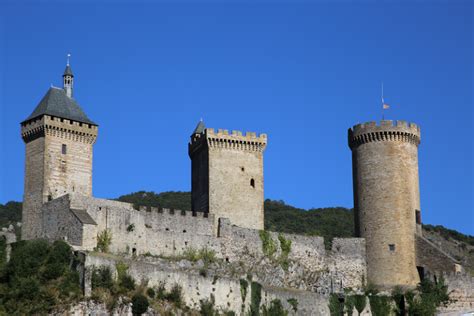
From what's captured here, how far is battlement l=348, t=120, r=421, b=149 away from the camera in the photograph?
58781mm

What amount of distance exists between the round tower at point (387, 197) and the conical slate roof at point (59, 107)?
14.3 metres

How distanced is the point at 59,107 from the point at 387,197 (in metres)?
17.0

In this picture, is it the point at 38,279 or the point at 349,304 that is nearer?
the point at 38,279

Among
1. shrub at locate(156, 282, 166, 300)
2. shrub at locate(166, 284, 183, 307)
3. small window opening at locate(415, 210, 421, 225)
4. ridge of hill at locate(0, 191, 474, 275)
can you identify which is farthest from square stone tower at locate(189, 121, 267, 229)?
ridge of hill at locate(0, 191, 474, 275)

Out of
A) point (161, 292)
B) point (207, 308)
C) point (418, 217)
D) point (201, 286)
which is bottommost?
point (207, 308)

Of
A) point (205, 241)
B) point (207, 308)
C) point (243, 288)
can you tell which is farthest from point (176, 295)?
point (205, 241)

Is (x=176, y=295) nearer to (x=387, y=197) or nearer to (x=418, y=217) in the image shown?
(x=387, y=197)

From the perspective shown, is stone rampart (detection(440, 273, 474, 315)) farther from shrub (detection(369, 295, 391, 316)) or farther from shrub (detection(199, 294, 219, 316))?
shrub (detection(199, 294, 219, 316))

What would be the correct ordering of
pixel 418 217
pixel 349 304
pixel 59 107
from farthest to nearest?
pixel 418 217
pixel 59 107
pixel 349 304

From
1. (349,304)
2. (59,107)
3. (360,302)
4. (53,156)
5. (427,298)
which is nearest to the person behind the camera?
(53,156)

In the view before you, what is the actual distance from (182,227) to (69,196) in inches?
240

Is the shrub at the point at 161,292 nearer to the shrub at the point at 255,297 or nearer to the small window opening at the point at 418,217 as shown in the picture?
the shrub at the point at 255,297

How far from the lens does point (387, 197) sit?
57531mm

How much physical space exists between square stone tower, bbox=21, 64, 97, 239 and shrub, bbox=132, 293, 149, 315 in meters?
8.00
